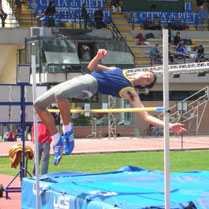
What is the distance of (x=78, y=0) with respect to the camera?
35000 mm

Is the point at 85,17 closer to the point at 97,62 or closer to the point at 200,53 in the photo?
the point at 200,53

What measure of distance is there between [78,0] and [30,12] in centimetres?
321

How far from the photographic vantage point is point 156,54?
103 ft

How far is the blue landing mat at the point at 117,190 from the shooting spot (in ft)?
21.4

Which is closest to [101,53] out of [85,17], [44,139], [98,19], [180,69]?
[44,139]

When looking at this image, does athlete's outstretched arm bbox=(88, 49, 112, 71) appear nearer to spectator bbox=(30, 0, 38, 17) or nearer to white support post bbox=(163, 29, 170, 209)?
white support post bbox=(163, 29, 170, 209)

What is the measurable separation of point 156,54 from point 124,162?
15.5 m

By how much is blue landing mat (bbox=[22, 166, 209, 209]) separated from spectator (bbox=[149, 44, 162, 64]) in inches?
856

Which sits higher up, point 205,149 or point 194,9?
point 194,9

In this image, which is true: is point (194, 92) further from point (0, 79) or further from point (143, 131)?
point (0, 79)

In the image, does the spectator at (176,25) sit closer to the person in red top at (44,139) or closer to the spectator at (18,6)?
the spectator at (18,6)

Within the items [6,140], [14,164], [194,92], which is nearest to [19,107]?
[14,164]

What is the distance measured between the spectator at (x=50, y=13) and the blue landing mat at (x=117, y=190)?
72.4ft

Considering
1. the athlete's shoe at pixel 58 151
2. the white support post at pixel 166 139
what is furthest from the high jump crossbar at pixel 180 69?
the white support post at pixel 166 139
